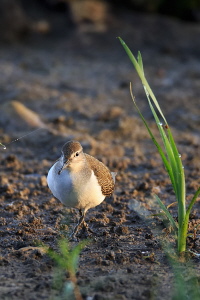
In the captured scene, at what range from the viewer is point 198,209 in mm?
6465

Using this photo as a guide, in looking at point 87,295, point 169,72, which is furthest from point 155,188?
point 169,72

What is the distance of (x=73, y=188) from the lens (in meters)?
5.34

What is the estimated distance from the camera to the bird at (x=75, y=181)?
533cm

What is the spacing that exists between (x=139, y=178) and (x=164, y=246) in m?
2.15

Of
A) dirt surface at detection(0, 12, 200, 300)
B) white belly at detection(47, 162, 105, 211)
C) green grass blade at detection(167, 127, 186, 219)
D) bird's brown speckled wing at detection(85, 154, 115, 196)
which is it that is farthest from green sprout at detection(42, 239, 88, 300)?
bird's brown speckled wing at detection(85, 154, 115, 196)

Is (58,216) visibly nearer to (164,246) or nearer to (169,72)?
(164,246)

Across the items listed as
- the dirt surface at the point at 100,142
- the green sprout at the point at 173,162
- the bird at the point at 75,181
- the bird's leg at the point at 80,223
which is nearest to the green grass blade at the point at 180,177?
the green sprout at the point at 173,162

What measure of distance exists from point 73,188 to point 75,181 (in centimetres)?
7

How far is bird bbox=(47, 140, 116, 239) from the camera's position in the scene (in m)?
5.33

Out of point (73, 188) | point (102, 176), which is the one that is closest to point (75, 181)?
point (73, 188)

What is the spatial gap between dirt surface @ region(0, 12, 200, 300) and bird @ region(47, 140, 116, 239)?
15.3 inches

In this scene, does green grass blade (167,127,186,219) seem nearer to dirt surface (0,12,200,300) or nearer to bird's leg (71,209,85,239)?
dirt surface (0,12,200,300)

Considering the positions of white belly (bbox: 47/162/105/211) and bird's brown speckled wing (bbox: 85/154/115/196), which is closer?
white belly (bbox: 47/162/105/211)

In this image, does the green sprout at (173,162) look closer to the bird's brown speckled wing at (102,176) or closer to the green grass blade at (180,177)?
the green grass blade at (180,177)
